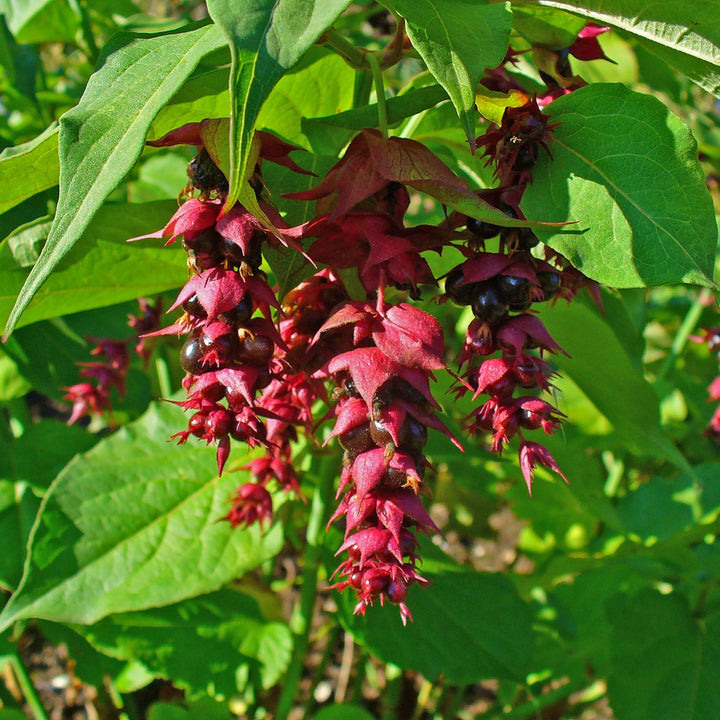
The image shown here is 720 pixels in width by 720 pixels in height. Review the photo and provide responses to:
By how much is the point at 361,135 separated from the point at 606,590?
1125 millimetres

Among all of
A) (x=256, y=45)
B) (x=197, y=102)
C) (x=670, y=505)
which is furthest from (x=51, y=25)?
(x=670, y=505)

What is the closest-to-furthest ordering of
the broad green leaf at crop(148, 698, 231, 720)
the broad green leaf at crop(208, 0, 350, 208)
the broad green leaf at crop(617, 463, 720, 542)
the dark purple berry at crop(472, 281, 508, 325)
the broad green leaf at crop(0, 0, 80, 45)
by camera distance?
the broad green leaf at crop(208, 0, 350, 208)
the dark purple berry at crop(472, 281, 508, 325)
the broad green leaf at crop(148, 698, 231, 720)
the broad green leaf at crop(617, 463, 720, 542)
the broad green leaf at crop(0, 0, 80, 45)

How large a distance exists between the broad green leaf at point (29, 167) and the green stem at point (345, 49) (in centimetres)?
21

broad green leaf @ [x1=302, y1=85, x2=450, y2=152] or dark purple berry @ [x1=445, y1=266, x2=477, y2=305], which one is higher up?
broad green leaf @ [x1=302, y1=85, x2=450, y2=152]

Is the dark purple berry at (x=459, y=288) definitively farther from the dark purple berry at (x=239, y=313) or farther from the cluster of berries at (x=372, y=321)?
the dark purple berry at (x=239, y=313)

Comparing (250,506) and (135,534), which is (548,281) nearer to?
(250,506)

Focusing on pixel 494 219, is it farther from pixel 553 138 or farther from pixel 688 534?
pixel 688 534

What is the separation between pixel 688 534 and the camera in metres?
1.05

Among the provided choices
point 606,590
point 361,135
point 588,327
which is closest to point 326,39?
point 361,135

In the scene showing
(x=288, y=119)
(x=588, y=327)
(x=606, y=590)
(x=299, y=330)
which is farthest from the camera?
(x=606, y=590)

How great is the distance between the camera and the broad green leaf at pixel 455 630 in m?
0.91

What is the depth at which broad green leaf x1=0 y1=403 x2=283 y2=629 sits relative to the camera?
0.78m

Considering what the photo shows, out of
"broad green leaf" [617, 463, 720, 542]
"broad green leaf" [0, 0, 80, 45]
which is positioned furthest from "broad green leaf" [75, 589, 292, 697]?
"broad green leaf" [0, 0, 80, 45]

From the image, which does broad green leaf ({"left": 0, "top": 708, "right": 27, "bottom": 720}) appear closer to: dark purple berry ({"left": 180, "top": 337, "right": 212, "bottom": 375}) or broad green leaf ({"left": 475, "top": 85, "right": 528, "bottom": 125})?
dark purple berry ({"left": 180, "top": 337, "right": 212, "bottom": 375})
